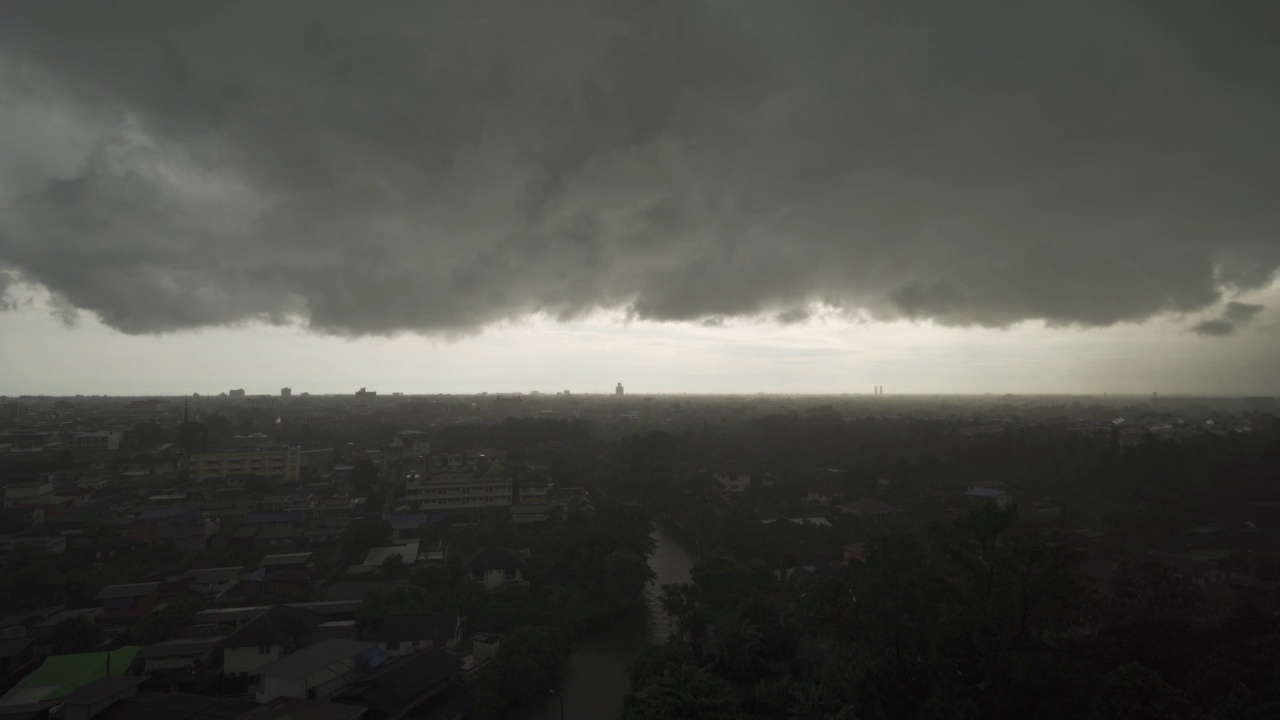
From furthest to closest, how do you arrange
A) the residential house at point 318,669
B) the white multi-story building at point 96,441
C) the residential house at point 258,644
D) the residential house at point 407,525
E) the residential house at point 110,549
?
the white multi-story building at point 96,441 → the residential house at point 407,525 → the residential house at point 110,549 → the residential house at point 258,644 → the residential house at point 318,669

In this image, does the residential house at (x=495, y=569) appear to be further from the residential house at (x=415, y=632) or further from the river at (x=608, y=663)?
the river at (x=608, y=663)

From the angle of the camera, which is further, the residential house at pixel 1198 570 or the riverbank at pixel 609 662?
the residential house at pixel 1198 570

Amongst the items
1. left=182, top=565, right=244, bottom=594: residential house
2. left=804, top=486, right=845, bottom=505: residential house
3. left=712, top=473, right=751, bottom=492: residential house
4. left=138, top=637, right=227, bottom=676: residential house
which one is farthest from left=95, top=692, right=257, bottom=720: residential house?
left=712, top=473, right=751, bottom=492: residential house

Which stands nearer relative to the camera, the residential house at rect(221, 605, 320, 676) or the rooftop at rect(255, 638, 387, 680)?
the rooftop at rect(255, 638, 387, 680)

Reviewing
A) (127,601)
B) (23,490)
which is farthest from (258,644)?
(23,490)

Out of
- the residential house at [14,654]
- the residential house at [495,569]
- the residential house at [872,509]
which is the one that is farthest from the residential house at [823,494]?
the residential house at [14,654]

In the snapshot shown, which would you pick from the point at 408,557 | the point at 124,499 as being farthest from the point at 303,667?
the point at 124,499

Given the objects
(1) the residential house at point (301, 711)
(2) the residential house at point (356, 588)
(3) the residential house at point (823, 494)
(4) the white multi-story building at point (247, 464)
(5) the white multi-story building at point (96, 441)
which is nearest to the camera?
(1) the residential house at point (301, 711)

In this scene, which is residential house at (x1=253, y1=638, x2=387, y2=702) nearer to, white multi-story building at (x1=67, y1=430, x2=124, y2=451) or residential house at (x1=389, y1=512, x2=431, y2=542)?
residential house at (x1=389, y1=512, x2=431, y2=542)

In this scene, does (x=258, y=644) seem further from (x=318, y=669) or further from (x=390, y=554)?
(x=390, y=554)
